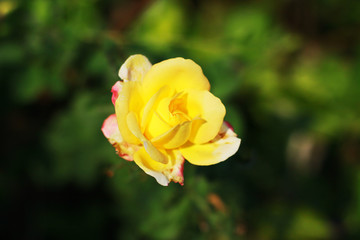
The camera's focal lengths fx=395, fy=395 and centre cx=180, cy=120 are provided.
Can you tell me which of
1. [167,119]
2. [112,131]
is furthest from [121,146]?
[167,119]

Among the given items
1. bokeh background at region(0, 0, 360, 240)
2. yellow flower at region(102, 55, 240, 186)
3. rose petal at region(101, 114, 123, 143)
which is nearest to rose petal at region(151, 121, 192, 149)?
yellow flower at region(102, 55, 240, 186)

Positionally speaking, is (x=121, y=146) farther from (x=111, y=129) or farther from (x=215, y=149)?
(x=215, y=149)

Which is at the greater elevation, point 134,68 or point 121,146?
point 134,68

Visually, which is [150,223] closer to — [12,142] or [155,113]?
[155,113]

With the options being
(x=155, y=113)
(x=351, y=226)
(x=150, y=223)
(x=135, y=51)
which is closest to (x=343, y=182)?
(x=351, y=226)

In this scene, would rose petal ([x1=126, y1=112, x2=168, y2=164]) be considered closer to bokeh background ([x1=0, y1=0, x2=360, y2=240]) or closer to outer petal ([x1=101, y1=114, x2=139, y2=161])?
outer petal ([x1=101, y1=114, x2=139, y2=161])
